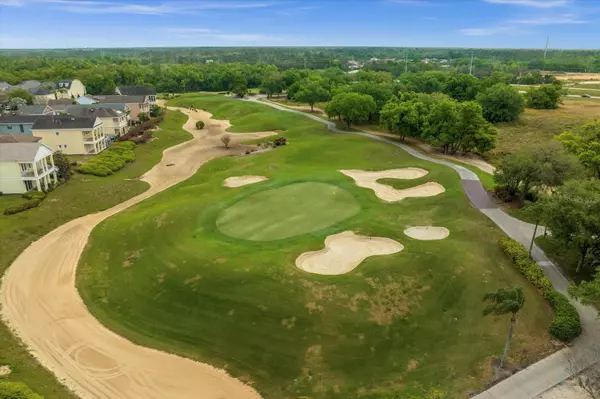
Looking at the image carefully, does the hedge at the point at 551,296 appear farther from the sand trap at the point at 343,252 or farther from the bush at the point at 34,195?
the bush at the point at 34,195

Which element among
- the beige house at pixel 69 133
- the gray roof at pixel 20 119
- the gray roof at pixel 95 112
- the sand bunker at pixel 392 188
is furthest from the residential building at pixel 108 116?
the sand bunker at pixel 392 188

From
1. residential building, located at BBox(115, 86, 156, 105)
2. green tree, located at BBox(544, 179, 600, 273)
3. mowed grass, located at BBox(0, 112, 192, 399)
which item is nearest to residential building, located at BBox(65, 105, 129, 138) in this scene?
mowed grass, located at BBox(0, 112, 192, 399)

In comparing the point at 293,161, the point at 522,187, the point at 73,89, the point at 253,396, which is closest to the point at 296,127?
the point at 293,161

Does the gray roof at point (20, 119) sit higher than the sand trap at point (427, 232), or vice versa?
the gray roof at point (20, 119)

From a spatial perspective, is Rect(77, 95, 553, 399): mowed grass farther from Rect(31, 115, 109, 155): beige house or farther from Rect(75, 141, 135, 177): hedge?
Rect(31, 115, 109, 155): beige house

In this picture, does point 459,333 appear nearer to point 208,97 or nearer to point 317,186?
point 317,186
